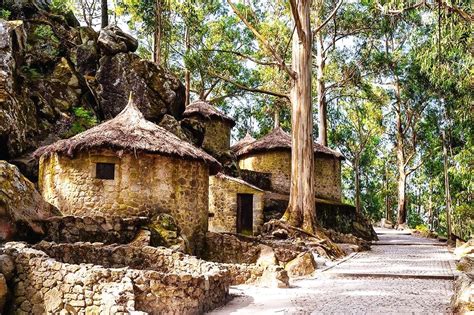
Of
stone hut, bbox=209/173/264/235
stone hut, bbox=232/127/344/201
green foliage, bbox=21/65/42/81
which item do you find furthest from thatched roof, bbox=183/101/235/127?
green foliage, bbox=21/65/42/81

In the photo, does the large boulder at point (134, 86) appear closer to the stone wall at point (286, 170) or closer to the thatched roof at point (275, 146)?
the thatched roof at point (275, 146)

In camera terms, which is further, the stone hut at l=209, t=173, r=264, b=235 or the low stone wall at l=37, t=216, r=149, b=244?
the stone hut at l=209, t=173, r=264, b=235

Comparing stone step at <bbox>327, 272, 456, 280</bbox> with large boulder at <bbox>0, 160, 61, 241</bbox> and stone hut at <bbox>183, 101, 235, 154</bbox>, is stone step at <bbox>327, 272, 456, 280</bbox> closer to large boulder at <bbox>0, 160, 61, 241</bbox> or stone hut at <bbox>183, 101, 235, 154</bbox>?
large boulder at <bbox>0, 160, 61, 241</bbox>

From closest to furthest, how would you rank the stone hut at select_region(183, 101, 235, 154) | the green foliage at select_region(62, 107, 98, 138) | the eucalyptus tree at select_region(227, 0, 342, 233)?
the eucalyptus tree at select_region(227, 0, 342, 233)
the green foliage at select_region(62, 107, 98, 138)
the stone hut at select_region(183, 101, 235, 154)

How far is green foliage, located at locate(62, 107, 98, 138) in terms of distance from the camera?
18688mm

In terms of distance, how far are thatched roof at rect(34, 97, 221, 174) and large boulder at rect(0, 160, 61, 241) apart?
2.06m

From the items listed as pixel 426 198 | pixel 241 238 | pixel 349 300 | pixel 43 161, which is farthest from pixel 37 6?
pixel 426 198

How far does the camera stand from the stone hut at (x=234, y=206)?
1984 centimetres

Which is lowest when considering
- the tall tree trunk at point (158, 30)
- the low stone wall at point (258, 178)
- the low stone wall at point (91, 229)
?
the low stone wall at point (91, 229)

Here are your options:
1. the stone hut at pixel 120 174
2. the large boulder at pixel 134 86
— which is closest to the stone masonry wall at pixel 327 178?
the large boulder at pixel 134 86

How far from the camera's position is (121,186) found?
1318 centimetres

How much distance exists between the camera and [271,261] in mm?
11773

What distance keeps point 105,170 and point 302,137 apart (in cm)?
755

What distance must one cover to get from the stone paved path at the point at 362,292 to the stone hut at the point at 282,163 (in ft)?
39.2
